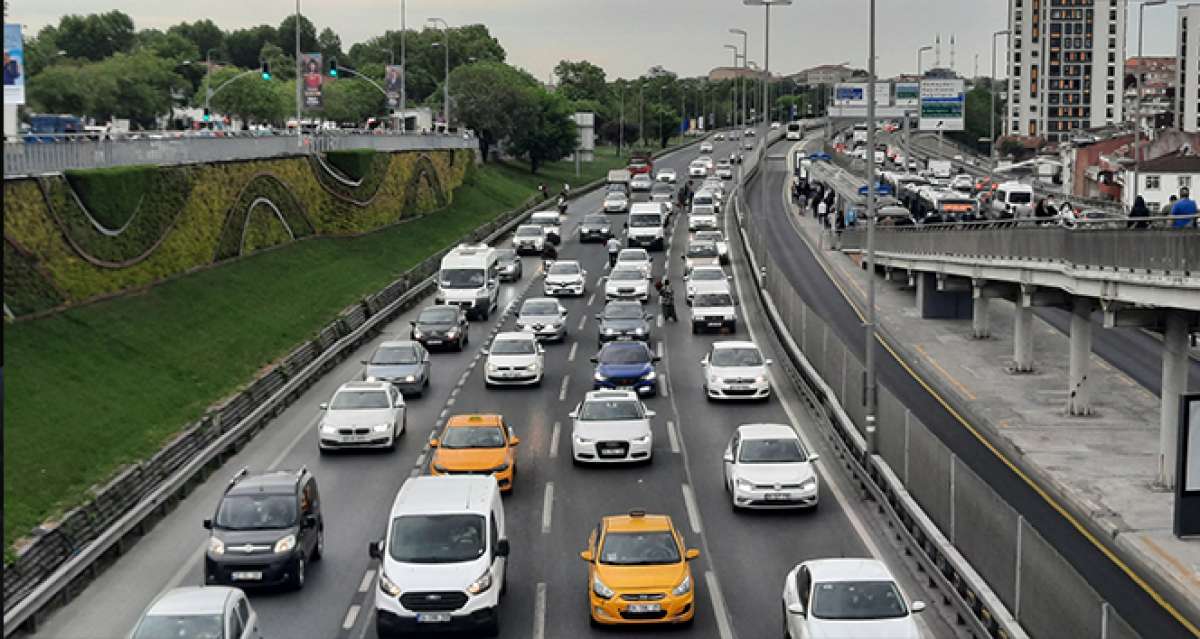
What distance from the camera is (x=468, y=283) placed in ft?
173

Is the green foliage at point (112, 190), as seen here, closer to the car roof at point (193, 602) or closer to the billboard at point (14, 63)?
the billboard at point (14, 63)

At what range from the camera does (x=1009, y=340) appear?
1954 inches

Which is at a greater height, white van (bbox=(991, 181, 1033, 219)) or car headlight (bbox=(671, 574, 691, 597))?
white van (bbox=(991, 181, 1033, 219))

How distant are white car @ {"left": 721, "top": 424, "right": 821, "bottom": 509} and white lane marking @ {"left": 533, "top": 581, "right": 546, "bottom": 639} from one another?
551 centimetres

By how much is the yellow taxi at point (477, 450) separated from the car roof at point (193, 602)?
10438 mm

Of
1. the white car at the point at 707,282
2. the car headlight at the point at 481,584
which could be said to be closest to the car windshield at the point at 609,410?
the car headlight at the point at 481,584

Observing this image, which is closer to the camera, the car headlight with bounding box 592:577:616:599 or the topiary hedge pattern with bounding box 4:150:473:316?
the car headlight with bounding box 592:577:616:599

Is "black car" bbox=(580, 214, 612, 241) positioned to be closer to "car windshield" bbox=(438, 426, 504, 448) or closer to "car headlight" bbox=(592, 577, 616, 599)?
"car windshield" bbox=(438, 426, 504, 448)

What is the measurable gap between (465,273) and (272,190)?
10189 millimetres

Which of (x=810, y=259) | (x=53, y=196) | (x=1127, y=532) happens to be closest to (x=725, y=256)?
(x=810, y=259)

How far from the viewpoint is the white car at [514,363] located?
39719mm

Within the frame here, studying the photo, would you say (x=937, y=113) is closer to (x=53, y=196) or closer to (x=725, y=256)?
(x=725, y=256)

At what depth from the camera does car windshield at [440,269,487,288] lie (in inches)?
2076

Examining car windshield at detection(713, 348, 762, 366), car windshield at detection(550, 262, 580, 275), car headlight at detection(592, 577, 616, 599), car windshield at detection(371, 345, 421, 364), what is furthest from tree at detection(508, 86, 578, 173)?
car headlight at detection(592, 577, 616, 599)
